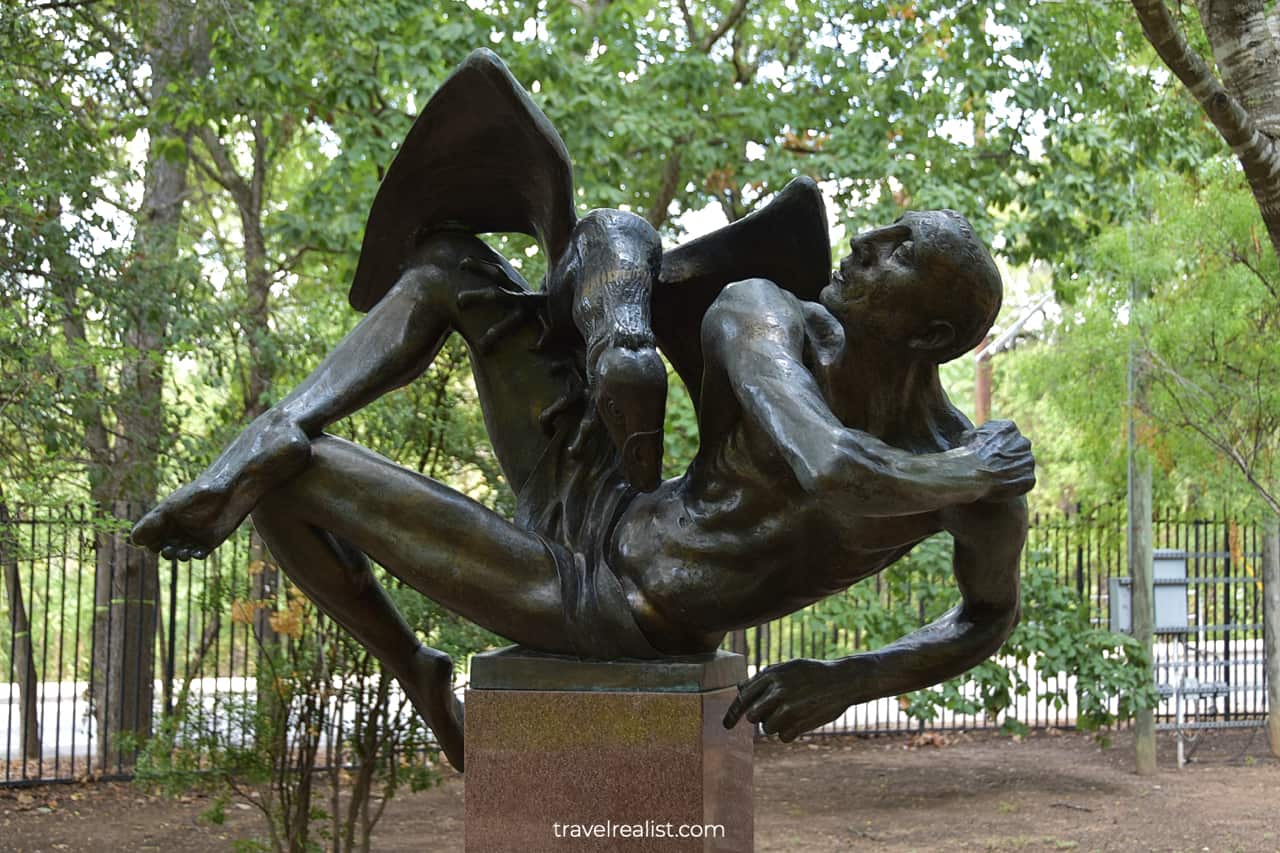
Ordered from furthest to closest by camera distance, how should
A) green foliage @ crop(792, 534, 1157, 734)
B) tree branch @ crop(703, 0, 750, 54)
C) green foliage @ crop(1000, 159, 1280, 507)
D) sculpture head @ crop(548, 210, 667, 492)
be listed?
tree branch @ crop(703, 0, 750, 54)
green foliage @ crop(792, 534, 1157, 734)
green foliage @ crop(1000, 159, 1280, 507)
sculpture head @ crop(548, 210, 667, 492)

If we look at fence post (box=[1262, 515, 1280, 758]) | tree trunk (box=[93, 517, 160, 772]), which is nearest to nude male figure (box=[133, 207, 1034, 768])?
tree trunk (box=[93, 517, 160, 772])

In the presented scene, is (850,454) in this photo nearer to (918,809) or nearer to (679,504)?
(679,504)

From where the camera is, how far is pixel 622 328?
2908mm

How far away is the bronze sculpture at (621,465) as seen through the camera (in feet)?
9.20

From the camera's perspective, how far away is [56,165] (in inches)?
293

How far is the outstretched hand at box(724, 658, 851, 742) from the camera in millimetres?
2973

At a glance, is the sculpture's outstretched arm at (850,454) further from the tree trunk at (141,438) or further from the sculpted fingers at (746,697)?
the tree trunk at (141,438)

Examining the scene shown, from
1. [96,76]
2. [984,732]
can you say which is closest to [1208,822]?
[984,732]

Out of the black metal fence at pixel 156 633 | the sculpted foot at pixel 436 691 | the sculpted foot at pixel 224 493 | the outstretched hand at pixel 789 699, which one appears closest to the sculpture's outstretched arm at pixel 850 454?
the outstretched hand at pixel 789 699

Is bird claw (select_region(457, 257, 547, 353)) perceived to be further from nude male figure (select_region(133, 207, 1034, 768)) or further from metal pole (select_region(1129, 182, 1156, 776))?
metal pole (select_region(1129, 182, 1156, 776))

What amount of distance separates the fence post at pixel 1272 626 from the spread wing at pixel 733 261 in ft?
30.7

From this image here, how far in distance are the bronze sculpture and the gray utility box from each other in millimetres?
8853

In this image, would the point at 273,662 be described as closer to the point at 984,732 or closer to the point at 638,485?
the point at 638,485

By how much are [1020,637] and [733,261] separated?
23.5 ft
